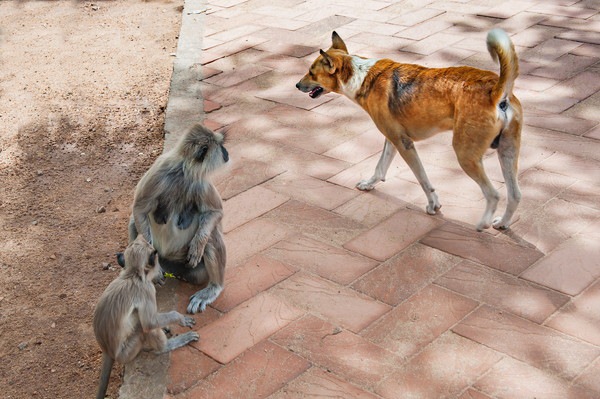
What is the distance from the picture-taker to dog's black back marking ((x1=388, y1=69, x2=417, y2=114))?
5048mm

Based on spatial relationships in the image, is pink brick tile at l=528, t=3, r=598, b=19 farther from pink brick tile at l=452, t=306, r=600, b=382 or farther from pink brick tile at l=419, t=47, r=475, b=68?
pink brick tile at l=452, t=306, r=600, b=382

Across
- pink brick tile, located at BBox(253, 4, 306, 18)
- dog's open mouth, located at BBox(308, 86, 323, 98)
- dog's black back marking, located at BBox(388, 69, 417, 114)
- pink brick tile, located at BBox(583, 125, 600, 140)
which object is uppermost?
dog's black back marking, located at BBox(388, 69, 417, 114)

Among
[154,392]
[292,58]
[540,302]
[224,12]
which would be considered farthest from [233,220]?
[224,12]

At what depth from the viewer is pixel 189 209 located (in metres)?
4.54

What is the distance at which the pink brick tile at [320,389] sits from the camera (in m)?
3.78

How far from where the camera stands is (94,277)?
16.3ft

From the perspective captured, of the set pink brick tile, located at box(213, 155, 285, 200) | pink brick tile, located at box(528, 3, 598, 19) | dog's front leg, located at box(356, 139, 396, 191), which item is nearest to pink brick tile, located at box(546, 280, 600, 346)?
dog's front leg, located at box(356, 139, 396, 191)

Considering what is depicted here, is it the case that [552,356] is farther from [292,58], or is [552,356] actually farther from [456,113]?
[292,58]

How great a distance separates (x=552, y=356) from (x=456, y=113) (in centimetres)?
156

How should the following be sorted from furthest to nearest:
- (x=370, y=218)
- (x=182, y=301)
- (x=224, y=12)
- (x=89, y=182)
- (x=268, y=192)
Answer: (x=224, y=12) < (x=89, y=182) < (x=268, y=192) < (x=370, y=218) < (x=182, y=301)

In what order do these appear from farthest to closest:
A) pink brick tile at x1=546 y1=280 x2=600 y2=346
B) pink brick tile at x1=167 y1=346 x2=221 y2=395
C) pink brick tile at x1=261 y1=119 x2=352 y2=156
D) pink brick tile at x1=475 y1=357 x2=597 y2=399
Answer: pink brick tile at x1=261 y1=119 x2=352 y2=156, pink brick tile at x1=546 y1=280 x2=600 y2=346, pink brick tile at x1=167 y1=346 x2=221 y2=395, pink brick tile at x1=475 y1=357 x2=597 y2=399

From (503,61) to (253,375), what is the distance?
216 cm

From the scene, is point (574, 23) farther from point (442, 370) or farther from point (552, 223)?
point (442, 370)

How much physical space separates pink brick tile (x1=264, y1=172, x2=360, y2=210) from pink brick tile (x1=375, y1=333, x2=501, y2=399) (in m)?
1.65
